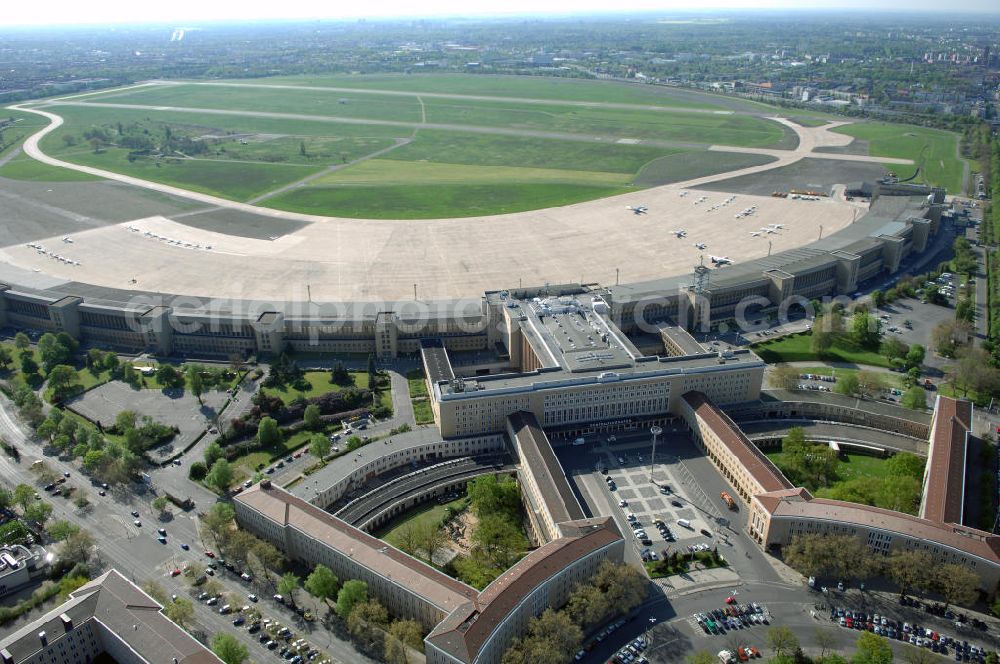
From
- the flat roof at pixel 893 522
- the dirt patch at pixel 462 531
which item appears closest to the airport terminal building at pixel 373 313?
the dirt patch at pixel 462 531

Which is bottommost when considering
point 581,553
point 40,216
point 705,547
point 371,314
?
point 705,547

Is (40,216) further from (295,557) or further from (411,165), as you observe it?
(295,557)

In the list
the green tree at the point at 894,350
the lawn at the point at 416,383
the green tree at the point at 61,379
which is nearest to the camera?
the lawn at the point at 416,383

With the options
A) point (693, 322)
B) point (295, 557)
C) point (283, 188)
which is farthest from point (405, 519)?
point (283, 188)

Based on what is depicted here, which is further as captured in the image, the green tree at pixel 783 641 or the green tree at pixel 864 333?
the green tree at pixel 864 333

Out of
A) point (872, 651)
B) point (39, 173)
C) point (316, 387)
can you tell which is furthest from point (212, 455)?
point (39, 173)

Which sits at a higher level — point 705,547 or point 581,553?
point 581,553

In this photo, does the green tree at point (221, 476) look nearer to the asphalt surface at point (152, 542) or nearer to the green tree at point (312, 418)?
the asphalt surface at point (152, 542)

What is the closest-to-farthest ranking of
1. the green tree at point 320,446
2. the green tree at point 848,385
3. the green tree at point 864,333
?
1. the green tree at point 320,446
2. the green tree at point 848,385
3. the green tree at point 864,333
